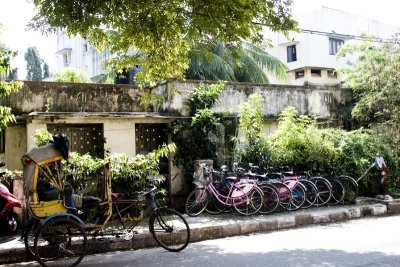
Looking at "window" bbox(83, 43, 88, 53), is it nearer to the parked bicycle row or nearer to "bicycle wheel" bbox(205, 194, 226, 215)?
the parked bicycle row

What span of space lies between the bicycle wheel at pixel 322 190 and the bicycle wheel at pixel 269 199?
4.51ft

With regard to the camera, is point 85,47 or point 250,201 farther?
point 85,47

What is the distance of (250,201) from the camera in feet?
31.0

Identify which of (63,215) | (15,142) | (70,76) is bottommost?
(63,215)

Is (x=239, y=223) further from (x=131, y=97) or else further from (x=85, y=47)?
(x=85, y=47)

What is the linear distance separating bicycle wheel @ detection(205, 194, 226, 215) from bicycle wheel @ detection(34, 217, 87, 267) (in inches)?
154

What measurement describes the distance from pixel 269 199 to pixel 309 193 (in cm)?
132

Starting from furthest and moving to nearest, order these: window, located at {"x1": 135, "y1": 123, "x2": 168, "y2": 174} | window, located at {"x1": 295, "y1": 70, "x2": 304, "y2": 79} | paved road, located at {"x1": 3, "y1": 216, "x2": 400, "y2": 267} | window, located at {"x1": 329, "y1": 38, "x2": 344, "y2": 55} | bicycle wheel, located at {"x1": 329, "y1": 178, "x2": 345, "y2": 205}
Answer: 1. window, located at {"x1": 329, "y1": 38, "x2": 344, "y2": 55}
2. window, located at {"x1": 295, "y1": 70, "x2": 304, "y2": 79}
3. window, located at {"x1": 135, "y1": 123, "x2": 168, "y2": 174}
4. bicycle wheel, located at {"x1": 329, "y1": 178, "x2": 345, "y2": 205}
5. paved road, located at {"x1": 3, "y1": 216, "x2": 400, "y2": 267}

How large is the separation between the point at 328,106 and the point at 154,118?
23.5ft

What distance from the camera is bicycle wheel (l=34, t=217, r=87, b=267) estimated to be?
6.04 metres

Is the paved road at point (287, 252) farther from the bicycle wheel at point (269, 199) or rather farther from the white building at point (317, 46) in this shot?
the white building at point (317, 46)

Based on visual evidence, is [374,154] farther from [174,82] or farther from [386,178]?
[174,82]

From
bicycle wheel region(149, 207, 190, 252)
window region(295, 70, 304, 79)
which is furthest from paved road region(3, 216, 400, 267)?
window region(295, 70, 304, 79)

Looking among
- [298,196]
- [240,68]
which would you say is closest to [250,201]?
[298,196]
